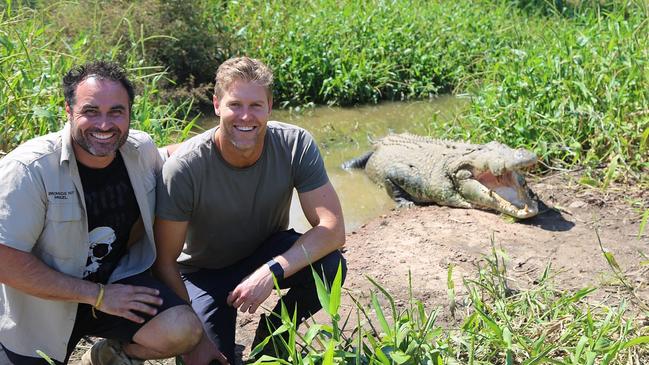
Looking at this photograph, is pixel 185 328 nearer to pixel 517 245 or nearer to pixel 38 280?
pixel 38 280

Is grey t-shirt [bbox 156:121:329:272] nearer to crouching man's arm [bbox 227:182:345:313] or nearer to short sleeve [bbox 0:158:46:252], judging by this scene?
crouching man's arm [bbox 227:182:345:313]

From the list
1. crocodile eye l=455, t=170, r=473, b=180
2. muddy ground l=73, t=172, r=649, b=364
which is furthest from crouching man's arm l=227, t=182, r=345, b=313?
crocodile eye l=455, t=170, r=473, b=180

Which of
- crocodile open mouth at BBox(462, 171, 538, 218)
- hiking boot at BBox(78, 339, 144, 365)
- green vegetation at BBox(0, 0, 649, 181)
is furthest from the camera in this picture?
green vegetation at BBox(0, 0, 649, 181)

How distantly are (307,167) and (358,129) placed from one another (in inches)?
182

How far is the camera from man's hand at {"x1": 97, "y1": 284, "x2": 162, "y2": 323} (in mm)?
2969

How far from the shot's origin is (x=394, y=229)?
5.44m

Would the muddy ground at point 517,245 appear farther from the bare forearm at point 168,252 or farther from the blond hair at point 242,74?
→ the blond hair at point 242,74

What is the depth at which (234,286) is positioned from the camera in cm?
349

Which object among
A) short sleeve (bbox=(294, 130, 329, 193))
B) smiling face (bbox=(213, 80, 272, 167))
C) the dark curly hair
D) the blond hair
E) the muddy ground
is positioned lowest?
the muddy ground

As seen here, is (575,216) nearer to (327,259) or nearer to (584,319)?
(584,319)

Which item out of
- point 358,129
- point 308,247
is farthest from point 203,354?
point 358,129

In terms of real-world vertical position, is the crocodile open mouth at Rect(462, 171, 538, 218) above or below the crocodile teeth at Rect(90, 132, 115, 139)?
below

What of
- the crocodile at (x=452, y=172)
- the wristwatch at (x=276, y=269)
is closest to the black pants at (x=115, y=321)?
the wristwatch at (x=276, y=269)

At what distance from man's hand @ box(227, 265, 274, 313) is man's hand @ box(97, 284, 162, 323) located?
0.30 meters
